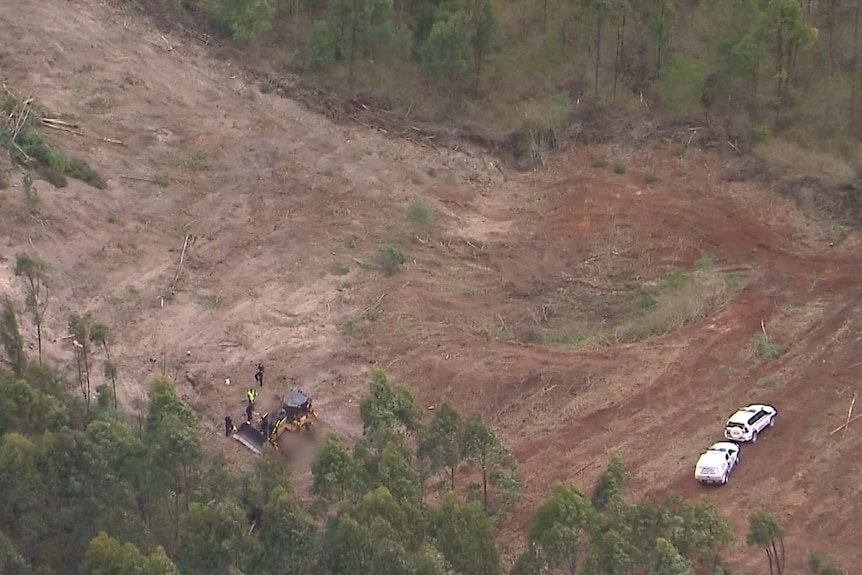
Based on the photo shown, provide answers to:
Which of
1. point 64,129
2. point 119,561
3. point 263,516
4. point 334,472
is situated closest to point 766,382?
point 334,472

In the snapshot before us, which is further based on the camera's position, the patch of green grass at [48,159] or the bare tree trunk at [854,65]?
the bare tree trunk at [854,65]

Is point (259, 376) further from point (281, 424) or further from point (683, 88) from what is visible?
point (683, 88)

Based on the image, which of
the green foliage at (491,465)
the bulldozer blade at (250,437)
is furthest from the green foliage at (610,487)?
the bulldozer blade at (250,437)

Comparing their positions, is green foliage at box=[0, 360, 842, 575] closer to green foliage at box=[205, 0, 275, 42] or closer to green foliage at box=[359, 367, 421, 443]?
green foliage at box=[359, 367, 421, 443]

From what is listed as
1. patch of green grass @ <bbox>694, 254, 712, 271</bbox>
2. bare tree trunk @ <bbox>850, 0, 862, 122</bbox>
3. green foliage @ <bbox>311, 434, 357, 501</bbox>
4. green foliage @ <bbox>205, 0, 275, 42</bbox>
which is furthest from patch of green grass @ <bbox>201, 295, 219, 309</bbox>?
bare tree trunk @ <bbox>850, 0, 862, 122</bbox>

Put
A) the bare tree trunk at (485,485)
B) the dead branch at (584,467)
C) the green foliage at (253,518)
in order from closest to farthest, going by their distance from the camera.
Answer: the green foliage at (253,518) < the bare tree trunk at (485,485) < the dead branch at (584,467)

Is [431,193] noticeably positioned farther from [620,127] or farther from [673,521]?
[673,521]

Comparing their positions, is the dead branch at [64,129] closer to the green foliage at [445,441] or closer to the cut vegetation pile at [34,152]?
the cut vegetation pile at [34,152]

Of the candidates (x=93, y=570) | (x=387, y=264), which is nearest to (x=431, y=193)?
(x=387, y=264)

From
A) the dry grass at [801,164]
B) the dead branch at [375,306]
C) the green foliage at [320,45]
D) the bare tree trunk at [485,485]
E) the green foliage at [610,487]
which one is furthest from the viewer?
the green foliage at [320,45]
